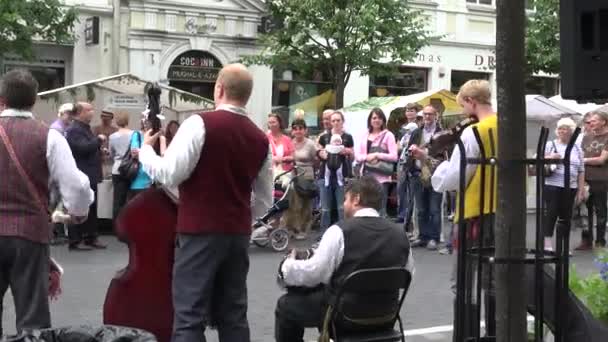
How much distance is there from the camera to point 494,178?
4.44 meters

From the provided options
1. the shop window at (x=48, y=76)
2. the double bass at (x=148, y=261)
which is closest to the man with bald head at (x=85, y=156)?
the double bass at (x=148, y=261)

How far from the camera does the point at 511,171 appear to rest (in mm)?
3908

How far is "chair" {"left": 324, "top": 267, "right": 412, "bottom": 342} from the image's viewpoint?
498 cm

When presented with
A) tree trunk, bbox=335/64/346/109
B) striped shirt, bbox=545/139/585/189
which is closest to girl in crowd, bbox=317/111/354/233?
striped shirt, bbox=545/139/585/189

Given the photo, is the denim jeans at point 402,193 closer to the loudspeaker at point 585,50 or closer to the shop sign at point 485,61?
the loudspeaker at point 585,50

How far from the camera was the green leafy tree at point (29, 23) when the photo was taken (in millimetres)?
17703

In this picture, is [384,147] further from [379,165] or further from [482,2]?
[482,2]

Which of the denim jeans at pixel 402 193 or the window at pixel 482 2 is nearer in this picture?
the denim jeans at pixel 402 193

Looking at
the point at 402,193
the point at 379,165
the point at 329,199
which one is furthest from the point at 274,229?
the point at 402,193

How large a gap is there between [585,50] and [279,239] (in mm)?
7883

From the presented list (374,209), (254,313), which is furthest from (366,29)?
(374,209)

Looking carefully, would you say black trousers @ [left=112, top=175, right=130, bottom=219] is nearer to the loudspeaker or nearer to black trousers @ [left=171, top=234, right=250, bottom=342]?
black trousers @ [left=171, top=234, right=250, bottom=342]

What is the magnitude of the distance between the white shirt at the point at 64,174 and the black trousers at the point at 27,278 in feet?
0.89

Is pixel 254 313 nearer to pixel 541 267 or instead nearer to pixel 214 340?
pixel 214 340
